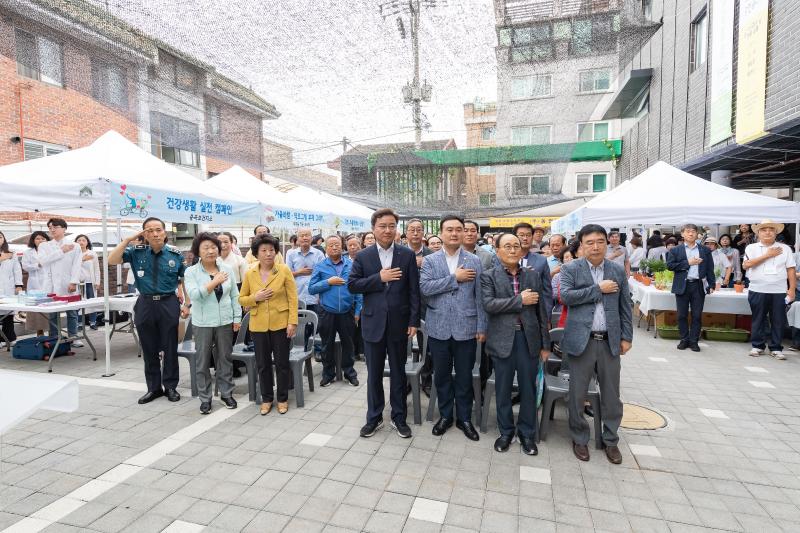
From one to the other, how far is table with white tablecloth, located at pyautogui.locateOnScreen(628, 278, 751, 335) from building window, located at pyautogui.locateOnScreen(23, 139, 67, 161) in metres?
13.5

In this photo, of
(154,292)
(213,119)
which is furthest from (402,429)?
(213,119)

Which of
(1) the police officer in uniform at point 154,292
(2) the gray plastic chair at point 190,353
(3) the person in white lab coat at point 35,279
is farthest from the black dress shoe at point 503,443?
(3) the person in white lab coat at point 35,279

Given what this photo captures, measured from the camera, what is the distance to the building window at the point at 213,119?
6.52m

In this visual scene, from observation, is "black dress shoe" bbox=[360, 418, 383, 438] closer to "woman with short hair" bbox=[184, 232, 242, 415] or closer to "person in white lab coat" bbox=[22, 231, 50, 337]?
"woman with short hair" bbox=[184, 232, 242, 415]

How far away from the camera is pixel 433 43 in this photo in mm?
5066

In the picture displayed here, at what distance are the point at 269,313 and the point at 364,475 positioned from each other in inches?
66.6

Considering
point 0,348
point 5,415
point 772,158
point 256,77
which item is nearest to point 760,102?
point 772,158

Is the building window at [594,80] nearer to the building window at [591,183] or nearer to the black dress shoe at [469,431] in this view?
the black dress shoe at [469,431]

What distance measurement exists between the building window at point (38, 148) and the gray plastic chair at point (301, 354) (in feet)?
32.4

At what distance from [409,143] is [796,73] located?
6066mm

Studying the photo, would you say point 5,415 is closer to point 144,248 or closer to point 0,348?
point 144,248

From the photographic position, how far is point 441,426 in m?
3.59

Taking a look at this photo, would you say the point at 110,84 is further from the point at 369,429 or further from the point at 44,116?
the point at 44,116

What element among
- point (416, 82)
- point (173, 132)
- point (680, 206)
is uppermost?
point (416, 82)
